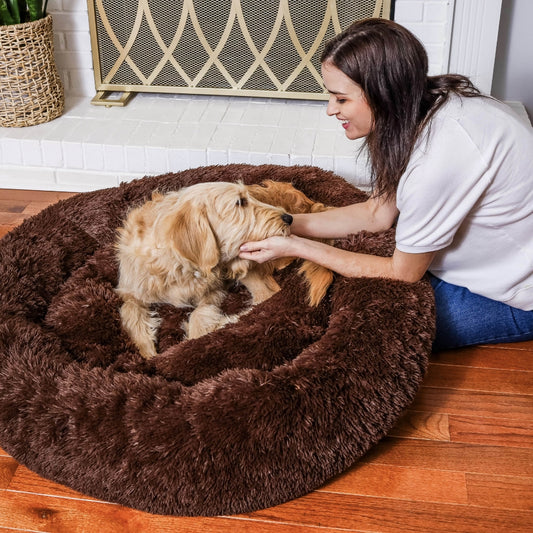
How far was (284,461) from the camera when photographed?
78.4 inches

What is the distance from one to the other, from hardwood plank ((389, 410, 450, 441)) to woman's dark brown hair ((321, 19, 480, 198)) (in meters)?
0.76

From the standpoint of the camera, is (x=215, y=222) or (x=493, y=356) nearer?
(x=215, y=222)

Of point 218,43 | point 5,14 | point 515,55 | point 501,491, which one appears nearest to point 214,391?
point 501,491

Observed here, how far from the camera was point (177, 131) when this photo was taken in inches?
147

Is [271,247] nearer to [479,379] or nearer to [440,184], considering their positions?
[440,184]

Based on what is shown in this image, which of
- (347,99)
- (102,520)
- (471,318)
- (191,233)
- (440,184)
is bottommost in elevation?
(102,520)

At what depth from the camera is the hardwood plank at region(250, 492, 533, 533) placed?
6.55 ft

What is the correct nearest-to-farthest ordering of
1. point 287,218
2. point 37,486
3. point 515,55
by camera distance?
point 37,486, point 287,218, point 515,55

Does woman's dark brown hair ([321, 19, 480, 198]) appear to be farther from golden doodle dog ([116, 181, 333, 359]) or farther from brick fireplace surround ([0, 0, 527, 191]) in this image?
brick fireplace surround ([0, 0, 527, 191])

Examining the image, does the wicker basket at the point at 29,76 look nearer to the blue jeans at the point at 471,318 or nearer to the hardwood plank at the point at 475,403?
the blue jeans at the point at 471,318

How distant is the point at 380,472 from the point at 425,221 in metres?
0.74

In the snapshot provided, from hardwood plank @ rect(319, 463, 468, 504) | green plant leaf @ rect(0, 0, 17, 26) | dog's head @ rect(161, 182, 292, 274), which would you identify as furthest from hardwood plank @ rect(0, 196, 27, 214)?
hardwood plank @ rect(319, 463, 468, 504)

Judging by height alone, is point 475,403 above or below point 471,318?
below

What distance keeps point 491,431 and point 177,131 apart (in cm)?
219
